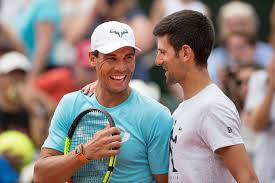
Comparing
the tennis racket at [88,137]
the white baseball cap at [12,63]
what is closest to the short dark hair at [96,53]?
the tennis racket at [88,137]

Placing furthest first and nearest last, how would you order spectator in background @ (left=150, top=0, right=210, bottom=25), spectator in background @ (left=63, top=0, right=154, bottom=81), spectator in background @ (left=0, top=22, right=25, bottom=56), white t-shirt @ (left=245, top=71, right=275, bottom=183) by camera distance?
spectator in background @ (left=150, top=0, right=210, bottom=25), spectator in background @ (left=63, top=0, right=154, bottom=81), spectator in background @ (left=0, top=22, right=25, bottom=56), white t-shirt @ (left=245, top=71, right=275, bottom=183)

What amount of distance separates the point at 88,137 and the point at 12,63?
4657 millimetres

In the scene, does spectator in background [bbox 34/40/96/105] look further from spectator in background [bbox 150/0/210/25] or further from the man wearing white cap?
the man wearing white cap

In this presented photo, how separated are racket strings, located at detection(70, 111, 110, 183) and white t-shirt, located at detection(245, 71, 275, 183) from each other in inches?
99.2

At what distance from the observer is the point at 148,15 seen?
1128 centimetres

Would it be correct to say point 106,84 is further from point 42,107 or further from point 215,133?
point 42,107

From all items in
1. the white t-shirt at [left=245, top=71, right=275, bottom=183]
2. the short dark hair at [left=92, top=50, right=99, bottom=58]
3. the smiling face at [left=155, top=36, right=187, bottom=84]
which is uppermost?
the short dark hair at [left=92, top=50, right=99, bottom=58]

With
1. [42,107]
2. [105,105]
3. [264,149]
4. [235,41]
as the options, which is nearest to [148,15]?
[235,41]

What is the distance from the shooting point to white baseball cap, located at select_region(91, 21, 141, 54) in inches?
209

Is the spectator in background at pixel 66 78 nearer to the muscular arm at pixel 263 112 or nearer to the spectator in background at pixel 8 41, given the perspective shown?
the spectator in background at pixel 8 41

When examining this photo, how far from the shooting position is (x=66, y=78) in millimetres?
9938

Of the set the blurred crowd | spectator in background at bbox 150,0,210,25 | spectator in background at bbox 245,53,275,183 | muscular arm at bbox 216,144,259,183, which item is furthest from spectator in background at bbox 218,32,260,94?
muscular arm at bbox 216,144,259,183

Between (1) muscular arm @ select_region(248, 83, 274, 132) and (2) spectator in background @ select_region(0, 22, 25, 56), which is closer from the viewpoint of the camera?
(1) muscular arm @ select_region(248, 83, 274, 132)

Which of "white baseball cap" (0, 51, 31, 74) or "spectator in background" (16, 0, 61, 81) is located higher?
"spectator in background" (16, 0, 61, 81)
